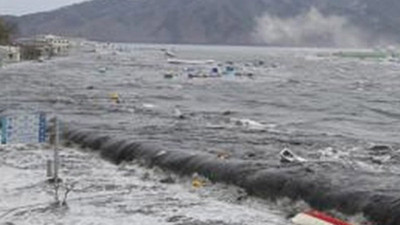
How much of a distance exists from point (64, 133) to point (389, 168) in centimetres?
1491

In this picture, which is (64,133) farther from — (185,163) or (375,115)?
(375,115)

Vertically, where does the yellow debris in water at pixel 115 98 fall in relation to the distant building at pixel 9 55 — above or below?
below

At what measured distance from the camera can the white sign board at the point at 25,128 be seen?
24.1m

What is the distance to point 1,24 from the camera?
550ft

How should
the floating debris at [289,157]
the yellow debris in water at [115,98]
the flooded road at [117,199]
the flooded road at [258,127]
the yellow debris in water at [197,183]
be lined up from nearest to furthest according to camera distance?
the flooded road at [117,199], the flooded road at [258,127], the yellow debris in water at [197,183], the floating debris at [289,157], the yellow debris in water at [115,98]

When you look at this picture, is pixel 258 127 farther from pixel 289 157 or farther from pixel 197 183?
pixel 197 183

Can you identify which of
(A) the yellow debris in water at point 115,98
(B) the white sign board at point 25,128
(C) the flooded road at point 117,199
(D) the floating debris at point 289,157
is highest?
(B) the white sign board at point 25,128

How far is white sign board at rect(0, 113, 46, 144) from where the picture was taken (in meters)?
24.1

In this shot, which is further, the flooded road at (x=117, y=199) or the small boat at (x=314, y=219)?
the flooded road at (x=117, y=199)

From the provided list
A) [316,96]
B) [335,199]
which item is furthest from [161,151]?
[316,96]

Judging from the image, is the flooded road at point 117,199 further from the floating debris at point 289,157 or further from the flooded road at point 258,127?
the floating debris at point 289,157

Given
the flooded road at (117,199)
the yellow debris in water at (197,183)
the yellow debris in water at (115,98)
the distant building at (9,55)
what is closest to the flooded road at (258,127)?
the flooded road at (117,199)

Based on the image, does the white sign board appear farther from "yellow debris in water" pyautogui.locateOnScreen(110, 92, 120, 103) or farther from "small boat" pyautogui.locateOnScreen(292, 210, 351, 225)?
"yellow debris in water" pyautogui.locateOnScreen(110, 92, 120, 103)

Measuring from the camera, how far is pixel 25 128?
2444cm
